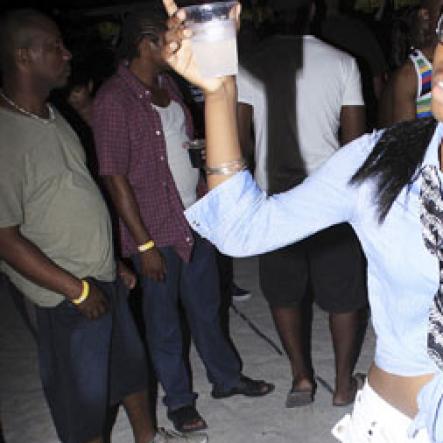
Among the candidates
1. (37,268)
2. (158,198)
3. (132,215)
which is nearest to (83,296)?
(37,268)

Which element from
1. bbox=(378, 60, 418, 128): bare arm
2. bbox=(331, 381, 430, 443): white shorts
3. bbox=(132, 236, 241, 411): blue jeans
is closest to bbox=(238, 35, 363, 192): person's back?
bbox=(378, 60, 418, 128): bare arm

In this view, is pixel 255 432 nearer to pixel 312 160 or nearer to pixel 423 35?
pixel 312 160

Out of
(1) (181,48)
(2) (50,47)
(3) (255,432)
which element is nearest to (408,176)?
(1) (181,48)

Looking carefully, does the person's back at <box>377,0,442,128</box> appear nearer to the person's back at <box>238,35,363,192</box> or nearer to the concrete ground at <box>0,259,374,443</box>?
the person's back at <box>238,35,363,192</box>

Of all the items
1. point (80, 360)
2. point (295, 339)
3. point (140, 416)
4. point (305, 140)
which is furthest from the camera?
point (295, 339)

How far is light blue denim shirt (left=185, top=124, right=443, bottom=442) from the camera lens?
1361 mm

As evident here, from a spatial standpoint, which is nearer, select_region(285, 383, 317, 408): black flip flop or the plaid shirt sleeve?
the plaid shirt sleeve

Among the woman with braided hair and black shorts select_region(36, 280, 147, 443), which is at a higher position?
the woman with braided hair

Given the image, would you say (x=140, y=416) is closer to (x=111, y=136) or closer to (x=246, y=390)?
(x=246, y=390)

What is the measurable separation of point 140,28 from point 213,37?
183 cm

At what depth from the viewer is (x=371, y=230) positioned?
55.5 inches

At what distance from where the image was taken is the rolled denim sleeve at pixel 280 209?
139 centimetres

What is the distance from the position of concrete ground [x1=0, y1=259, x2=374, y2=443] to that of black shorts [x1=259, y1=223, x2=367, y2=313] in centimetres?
54

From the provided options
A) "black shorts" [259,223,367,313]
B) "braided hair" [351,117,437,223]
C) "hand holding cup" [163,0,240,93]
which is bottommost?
"black shorts" [259,223,367,313]
